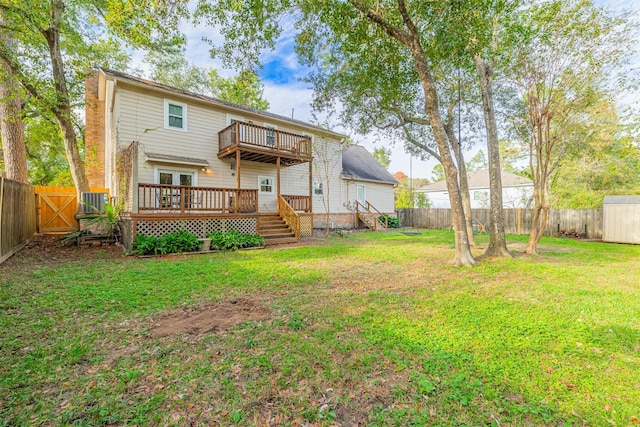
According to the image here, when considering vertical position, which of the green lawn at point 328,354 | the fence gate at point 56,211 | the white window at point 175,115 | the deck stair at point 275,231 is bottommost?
the green lawn at point 328,354

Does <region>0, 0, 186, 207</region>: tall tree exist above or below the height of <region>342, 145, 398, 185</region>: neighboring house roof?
above

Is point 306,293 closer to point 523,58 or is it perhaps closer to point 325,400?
point 325,400

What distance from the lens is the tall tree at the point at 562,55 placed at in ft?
20.5

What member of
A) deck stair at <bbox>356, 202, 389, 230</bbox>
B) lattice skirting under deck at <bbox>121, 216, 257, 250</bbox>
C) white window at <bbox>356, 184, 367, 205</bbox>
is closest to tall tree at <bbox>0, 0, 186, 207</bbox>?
lattice skirting under deck at <bbox>121, 216, 257, 250</bbox>

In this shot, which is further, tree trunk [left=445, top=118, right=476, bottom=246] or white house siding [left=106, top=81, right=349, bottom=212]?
white house siding [left=106, top=81, right=349, bottom=212]

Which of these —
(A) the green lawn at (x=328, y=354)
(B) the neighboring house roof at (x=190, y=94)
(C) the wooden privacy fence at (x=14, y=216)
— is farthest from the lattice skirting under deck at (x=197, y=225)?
(B) the neighboring house roof at (x=190, y=94)

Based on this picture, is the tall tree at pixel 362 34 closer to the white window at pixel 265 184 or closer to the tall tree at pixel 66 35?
the tall tree at pixel 66 35

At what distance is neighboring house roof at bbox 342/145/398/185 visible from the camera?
59.1 feet

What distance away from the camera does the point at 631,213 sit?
10.5 metres

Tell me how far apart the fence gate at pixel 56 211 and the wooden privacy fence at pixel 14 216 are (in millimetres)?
2627

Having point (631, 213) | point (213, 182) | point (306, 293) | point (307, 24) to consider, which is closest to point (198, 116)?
point (213, 182)

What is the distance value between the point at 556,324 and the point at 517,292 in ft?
4.43

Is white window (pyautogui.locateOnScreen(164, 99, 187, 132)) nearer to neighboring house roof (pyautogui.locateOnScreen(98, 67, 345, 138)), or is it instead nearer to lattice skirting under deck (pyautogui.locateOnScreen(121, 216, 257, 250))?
neighboring house roof (pyautogui.locateOnScreen(98, 67, 345, 138))

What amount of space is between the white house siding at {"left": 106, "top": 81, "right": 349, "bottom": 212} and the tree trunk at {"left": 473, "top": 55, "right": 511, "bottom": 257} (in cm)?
939
